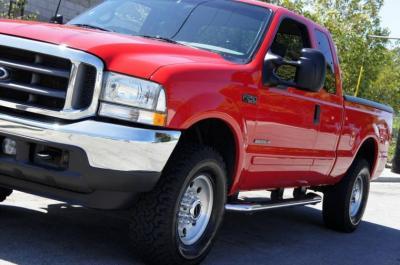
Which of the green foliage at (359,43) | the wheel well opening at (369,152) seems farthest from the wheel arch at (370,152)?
the green foliage at (359,43)

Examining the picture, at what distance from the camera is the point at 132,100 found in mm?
3977

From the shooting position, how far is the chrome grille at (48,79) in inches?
155

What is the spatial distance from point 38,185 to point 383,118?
4.86 meters

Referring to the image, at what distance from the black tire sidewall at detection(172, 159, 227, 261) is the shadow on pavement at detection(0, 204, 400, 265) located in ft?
1.02

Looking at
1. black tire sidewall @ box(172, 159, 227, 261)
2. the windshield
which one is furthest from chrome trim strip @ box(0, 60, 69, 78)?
the windshield

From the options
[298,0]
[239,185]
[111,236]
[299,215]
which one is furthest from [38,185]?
[298,0]

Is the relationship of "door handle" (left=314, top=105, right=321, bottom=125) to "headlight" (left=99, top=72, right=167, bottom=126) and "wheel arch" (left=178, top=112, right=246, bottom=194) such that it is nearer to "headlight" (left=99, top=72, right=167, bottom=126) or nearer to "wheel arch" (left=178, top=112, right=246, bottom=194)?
"wheel arch" (left=178, top=112, right=246, bottom=194)

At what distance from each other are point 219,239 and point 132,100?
2280mm

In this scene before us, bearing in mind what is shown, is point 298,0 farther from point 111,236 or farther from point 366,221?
point 111,236

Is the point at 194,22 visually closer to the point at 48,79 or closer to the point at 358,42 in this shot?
the point at 48,79

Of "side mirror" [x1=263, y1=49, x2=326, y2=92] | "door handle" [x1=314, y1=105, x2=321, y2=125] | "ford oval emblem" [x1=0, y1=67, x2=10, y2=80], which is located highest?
"side mirror" [x1=263, y1=49, x2=326, y2=92]

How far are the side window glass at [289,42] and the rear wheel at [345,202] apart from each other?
1842mm

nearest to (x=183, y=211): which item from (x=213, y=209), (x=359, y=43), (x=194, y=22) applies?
(x=213, y=209)

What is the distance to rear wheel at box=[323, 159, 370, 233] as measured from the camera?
734cm
